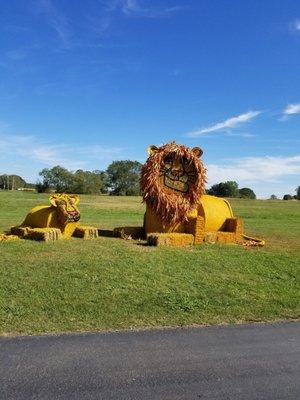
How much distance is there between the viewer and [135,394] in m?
4.98

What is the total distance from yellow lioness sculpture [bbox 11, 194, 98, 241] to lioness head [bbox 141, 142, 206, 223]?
2036 mm

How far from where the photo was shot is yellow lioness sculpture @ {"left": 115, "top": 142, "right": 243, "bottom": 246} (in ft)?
45.3

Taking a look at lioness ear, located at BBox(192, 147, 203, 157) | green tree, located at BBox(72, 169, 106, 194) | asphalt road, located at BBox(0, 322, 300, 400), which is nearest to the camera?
asphalt road, located at BBox(0, 322, 300, 400)

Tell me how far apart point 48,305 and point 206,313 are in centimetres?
265

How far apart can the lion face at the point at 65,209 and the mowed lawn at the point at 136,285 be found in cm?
71

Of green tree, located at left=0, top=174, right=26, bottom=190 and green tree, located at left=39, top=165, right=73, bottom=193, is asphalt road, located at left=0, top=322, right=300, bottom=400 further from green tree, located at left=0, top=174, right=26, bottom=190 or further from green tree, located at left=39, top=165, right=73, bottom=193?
green tree, located at left=0, top=174, right=26, bottom=190

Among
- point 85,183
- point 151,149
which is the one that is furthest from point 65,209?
point 85,183

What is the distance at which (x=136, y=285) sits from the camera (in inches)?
384

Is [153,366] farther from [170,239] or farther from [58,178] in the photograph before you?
[58,178]

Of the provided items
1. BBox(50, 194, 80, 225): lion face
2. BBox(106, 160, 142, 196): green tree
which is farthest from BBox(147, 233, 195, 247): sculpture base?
BBox(106, 160, 142, 196): green tree

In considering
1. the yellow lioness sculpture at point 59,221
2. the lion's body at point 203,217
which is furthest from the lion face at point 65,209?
the lion's body at point 203,217

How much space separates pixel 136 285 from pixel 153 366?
4.04m

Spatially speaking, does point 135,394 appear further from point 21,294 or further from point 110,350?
point 21,294

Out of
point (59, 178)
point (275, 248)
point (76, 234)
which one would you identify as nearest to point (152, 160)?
point (76, 234)
